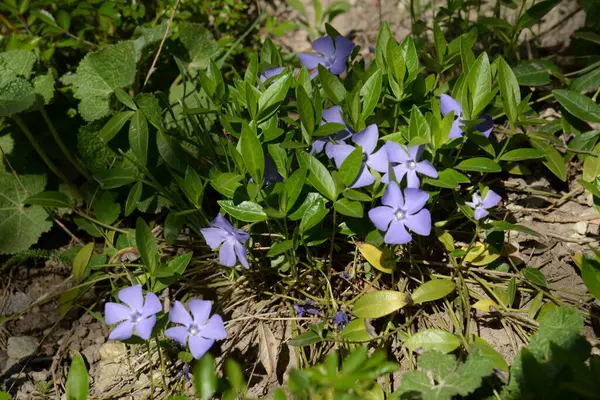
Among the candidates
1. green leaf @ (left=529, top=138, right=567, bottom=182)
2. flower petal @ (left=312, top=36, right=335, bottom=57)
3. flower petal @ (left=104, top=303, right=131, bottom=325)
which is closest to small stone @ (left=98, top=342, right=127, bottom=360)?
flower petal @ (left=104, top=303, right=131, bottom=325)

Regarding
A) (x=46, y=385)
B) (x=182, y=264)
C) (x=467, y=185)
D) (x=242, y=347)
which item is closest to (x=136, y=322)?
(x=182, y=264)

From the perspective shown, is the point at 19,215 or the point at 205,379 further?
the point at 19,215

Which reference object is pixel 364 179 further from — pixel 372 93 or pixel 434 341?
pixel 434 341

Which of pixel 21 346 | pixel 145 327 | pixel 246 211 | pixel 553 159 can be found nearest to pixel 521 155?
pixel 553 159

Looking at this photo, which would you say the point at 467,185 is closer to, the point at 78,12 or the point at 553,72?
the point at 553,72

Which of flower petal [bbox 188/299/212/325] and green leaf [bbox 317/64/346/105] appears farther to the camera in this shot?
green leaf [bbox 317/64/346/105]

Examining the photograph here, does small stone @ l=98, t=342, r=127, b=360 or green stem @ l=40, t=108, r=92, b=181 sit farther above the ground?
green stem @ l=40, t=108, r=92, b=181

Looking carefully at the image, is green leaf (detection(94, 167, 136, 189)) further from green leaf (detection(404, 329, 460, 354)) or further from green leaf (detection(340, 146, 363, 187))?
green leaf (detection(404, 329, 460, 354))
